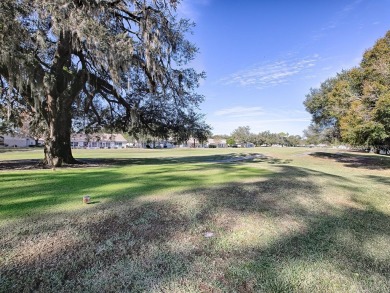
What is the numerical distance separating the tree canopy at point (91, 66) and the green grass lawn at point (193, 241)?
7.07m

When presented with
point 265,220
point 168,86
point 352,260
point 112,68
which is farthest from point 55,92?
point 352,260

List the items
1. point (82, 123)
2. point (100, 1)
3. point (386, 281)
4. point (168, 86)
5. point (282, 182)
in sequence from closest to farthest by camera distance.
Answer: point (386, 281), point (282, 182), point (100, 1), point (168, 86), point (82, 123)

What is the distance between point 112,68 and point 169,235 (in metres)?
9.80

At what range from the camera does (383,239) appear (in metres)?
3.87

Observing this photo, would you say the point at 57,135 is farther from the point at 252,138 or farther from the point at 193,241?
the point at 252,138

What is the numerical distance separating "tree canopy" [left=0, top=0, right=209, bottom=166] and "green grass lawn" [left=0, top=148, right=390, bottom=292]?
7074 millimetres

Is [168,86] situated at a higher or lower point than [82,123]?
higher

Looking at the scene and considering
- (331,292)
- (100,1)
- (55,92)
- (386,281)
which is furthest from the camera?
(55,92)

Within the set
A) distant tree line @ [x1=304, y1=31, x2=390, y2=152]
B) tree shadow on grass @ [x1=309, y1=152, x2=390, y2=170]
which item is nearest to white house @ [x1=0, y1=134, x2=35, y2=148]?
tree shadow on grass @ [x1=309, y1=152, x2=390, y2=170]

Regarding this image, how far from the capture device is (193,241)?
11.7ft

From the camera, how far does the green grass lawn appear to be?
2.67m

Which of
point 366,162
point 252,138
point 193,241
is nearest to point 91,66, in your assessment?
point 193,241

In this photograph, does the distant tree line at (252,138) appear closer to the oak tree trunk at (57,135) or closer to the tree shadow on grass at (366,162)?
the tree shadow on grass at (366,162)

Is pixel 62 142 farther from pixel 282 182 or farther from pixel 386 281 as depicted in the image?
pixel 386 281
